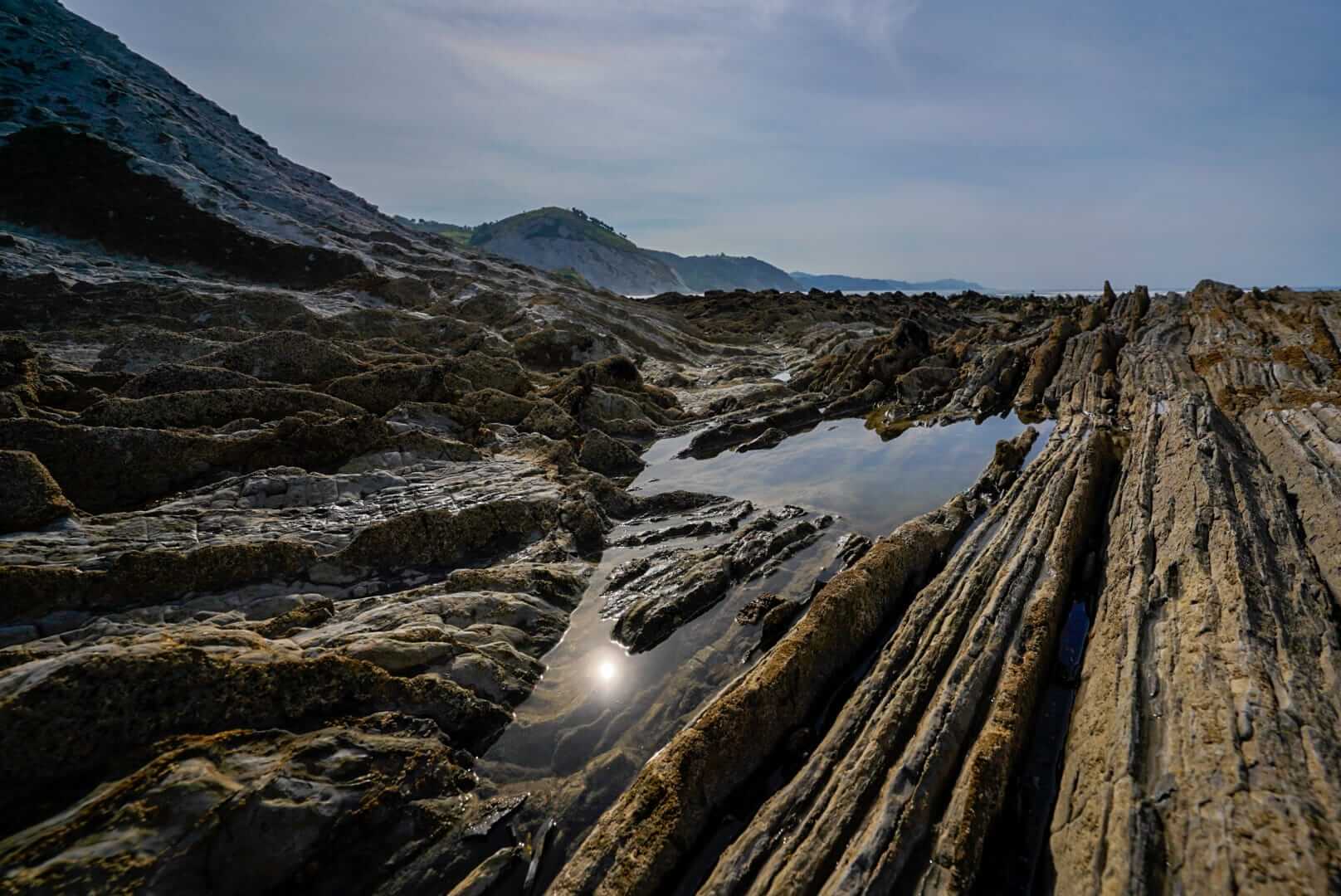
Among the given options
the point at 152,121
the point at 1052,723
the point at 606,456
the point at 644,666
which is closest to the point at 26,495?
the point at 644,666

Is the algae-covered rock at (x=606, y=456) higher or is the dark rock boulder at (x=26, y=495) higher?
the algae-covered rock at (x=606, y=456)

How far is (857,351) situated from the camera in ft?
132

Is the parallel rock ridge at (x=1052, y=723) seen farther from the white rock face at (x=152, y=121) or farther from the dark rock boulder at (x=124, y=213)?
the white rock face at (x=152, y=121)

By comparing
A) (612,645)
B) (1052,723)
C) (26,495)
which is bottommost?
(612,645)

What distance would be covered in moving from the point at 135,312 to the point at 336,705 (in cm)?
3789

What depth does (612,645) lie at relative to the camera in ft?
39.4

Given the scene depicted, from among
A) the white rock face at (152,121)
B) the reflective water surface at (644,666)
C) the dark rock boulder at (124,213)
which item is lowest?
the reflective water surface at (644,666)

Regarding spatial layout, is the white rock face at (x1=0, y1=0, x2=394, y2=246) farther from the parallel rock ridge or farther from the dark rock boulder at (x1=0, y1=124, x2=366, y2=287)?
the parallel rock ridge

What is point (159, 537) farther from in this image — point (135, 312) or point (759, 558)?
point (135, 312)

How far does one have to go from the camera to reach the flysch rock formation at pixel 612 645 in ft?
20.3

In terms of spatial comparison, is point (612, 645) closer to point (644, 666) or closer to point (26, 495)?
point (644, 666)

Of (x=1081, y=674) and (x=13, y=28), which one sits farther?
(x=13, y=28)

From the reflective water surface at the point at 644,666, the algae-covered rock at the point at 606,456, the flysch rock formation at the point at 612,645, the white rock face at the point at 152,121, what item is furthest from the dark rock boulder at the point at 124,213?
the reflective water surface at the point at 644,666

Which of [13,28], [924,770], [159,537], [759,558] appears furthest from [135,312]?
[13,28]
